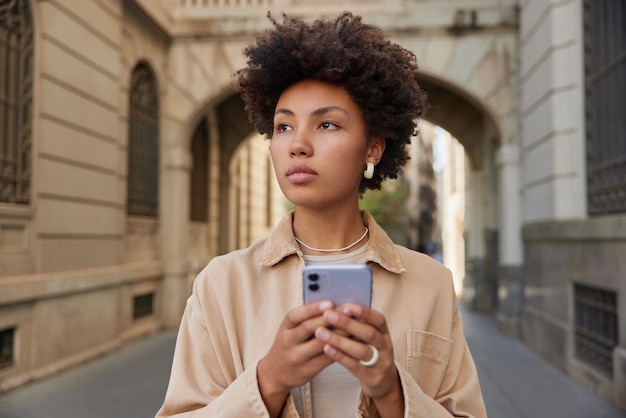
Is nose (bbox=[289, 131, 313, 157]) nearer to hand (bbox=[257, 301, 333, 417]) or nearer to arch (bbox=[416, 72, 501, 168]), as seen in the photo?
hand (bbox=[257, 301, 333, 417])

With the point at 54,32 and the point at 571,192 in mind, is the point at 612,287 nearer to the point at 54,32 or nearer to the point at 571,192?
the point at 571,192

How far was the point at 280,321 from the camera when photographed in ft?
5.35

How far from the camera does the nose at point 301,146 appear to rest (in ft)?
5.22

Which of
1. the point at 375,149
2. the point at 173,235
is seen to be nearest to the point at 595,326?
the point at 375,149

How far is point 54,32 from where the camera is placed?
730 centimetres

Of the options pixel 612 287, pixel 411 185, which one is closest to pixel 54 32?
pixel 612 287

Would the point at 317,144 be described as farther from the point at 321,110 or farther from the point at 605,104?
the point at 605,104

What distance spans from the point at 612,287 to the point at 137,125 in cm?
780

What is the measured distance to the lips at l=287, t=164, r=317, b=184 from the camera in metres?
1.61

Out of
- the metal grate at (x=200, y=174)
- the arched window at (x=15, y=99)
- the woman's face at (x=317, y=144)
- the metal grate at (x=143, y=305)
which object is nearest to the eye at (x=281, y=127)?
the woman's face at (x=317, y=144)

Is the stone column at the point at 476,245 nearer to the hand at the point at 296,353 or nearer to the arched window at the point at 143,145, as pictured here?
the arched window at the point at 143,145

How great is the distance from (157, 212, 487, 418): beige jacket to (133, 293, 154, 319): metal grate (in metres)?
8.90

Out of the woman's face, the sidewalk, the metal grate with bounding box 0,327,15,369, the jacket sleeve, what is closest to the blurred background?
the metal grate with bounding box 0,327,15,369

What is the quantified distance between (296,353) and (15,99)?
669 centimetres
